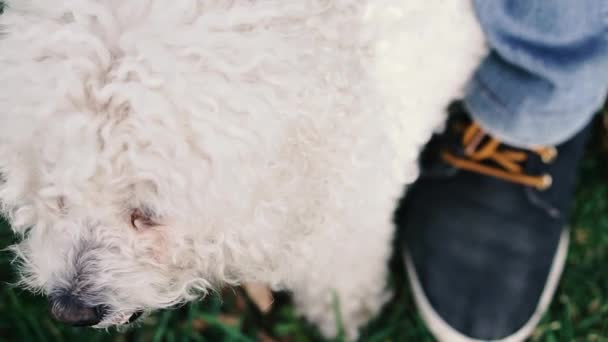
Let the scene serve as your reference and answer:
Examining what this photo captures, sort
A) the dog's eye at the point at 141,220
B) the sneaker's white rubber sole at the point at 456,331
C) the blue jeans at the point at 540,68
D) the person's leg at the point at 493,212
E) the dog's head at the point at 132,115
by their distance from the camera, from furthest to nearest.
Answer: the sneaker's white rubber sole at the point at 456,331 → the person's leg at the point at 493,212 → the blue jeans at the point at 540,68 → the dog's eye at the point at 141,220 → the dog's head at the point at 132,115

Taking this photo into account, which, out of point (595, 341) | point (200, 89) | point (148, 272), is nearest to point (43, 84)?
point (200, 89)

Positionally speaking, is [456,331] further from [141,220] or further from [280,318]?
[141,220]

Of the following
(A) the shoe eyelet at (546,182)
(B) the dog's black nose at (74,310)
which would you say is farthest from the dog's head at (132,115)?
(A) the shoe eyelet at (546,182)

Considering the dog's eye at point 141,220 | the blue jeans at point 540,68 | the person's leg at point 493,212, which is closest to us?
the dog's eye at point 141,220

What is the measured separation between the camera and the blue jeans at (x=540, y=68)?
1084 mm

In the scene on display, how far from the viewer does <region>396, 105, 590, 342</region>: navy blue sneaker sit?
1.44 m

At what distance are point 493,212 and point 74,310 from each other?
40.8 inches

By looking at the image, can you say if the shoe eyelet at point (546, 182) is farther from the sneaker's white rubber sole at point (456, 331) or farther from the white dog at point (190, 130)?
the white dog at point (190, 130)

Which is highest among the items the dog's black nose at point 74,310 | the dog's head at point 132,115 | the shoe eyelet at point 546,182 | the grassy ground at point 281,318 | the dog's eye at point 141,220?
the dog's head at point 132,115

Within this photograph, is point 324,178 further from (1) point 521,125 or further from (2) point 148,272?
(1) point 521,125

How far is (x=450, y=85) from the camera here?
1.18 metres

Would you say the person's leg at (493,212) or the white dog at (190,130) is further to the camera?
the person's leg at (493,212)

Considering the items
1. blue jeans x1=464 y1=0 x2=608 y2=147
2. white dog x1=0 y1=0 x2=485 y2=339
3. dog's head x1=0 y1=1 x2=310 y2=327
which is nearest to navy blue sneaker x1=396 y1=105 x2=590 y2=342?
blue jeans x1=464 y1=0 x2=608 y2=147

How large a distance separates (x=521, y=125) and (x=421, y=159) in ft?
1.35
